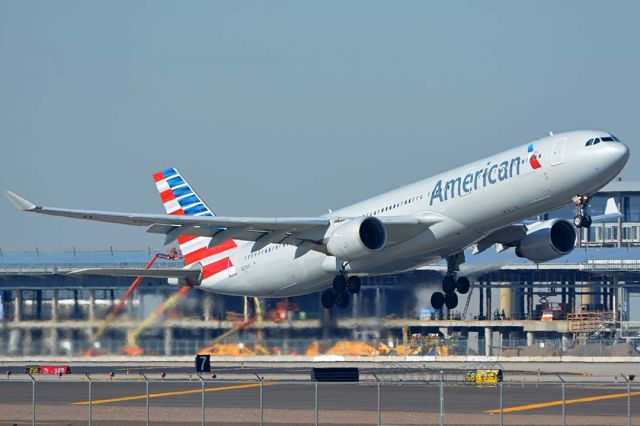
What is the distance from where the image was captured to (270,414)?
138 feet

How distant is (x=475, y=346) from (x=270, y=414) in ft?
87.9

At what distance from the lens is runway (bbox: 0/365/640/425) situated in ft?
134

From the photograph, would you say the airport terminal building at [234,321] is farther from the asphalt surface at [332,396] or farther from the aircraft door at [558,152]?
the aircraft door at [558,152]

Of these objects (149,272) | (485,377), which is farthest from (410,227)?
(149,272)

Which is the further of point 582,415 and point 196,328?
point 196,328

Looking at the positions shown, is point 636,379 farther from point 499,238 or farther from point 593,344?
point 593,344

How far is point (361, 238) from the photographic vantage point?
51875mm

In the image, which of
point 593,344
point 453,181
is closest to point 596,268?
point 593,344

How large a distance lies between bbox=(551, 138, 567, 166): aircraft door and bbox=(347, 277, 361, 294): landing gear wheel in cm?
1166

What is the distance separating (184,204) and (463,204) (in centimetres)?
1879

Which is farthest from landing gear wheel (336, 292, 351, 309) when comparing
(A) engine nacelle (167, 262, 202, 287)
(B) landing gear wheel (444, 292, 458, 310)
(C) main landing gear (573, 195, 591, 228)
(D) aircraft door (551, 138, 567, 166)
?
(D) aircraft door (551, 138, 567, 166)

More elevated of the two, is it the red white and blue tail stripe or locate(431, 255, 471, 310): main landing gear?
the red white and blue tail stripe

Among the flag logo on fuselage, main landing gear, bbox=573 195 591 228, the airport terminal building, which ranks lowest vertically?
the airport terminal building

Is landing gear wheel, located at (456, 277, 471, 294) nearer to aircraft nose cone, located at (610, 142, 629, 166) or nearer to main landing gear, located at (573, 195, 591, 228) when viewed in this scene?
main landing gear, located at (573, 195, 591, 228)
